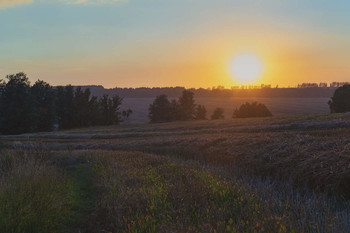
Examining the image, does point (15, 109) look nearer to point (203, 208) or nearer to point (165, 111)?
point (165, 111)

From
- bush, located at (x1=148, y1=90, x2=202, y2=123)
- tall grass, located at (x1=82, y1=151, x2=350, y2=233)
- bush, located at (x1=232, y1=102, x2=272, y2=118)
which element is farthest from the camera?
bush, located at (x1=148, y1=90, x2=202, y2=123)

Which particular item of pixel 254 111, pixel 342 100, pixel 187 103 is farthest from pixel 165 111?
pixel 342 100

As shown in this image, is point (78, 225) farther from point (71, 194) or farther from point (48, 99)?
point (48, 99)

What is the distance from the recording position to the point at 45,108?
77.3m

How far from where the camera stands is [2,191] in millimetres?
7820

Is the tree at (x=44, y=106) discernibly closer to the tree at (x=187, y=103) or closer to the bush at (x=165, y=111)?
the bush at (x=165, y=111)

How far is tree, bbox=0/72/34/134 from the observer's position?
69688 millimetres

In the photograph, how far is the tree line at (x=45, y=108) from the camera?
70.0m

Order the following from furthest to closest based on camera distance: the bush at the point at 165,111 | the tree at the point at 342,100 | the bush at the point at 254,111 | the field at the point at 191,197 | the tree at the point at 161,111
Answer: the bush at the point at 165,111
the tree at the point at 161,111
the bush at the point at 254,111
the tree at the point at 342,100
the field at the point at 191,197

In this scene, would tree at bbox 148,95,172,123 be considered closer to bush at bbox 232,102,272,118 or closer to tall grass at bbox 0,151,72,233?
bush at bbox 232,102,272,118

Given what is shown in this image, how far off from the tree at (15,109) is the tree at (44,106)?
163 inches

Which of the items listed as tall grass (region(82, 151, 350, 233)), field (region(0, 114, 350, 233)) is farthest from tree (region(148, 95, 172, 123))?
tall grass (region(82, 151, 350, 233))

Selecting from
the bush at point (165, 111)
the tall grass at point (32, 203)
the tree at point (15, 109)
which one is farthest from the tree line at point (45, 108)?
the tall grass at point (32, 203)

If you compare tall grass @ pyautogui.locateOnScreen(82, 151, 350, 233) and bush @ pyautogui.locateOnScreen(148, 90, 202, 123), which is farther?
bush @ pyautogui.locateOnScreen(148, 90, 202, 123)
